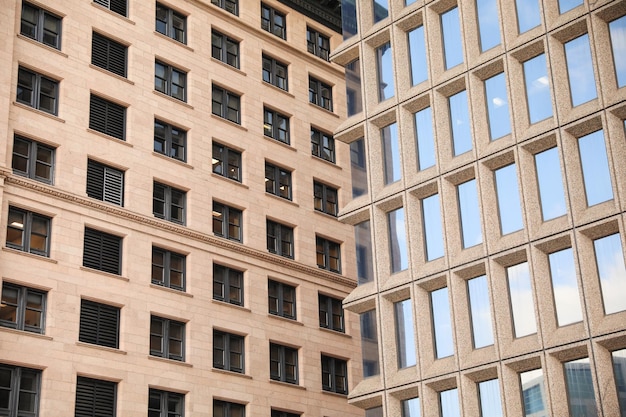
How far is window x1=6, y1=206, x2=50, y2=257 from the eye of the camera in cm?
4203

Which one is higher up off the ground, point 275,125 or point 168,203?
point 275,125

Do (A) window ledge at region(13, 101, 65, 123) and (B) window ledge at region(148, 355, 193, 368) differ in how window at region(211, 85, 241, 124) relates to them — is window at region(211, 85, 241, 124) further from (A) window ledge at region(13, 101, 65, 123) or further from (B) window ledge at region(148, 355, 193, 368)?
(B) window ledge at region(148, 355, 193, 368)

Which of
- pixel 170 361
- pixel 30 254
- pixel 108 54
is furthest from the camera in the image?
pixel 108 54

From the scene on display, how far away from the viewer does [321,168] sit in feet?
187

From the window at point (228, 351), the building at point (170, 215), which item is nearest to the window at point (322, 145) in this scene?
the building at point (170, 215)

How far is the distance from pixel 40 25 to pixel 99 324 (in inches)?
537

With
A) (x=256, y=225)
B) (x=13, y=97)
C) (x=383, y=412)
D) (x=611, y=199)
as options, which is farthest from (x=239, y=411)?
(x=611, y=199)

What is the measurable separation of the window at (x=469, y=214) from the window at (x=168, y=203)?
16.9 m

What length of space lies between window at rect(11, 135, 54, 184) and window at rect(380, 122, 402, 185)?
14.7 m

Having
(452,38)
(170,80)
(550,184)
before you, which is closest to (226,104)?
(170,80)

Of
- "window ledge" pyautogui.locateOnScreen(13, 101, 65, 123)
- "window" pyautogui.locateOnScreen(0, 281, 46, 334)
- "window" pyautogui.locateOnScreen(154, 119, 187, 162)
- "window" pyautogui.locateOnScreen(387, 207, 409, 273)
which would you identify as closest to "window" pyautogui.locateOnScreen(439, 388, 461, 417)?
"window" pyautogui.locateOnScreen(387, 207, 409, 273)

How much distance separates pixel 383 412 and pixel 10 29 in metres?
22.8

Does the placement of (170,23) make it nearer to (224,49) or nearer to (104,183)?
(224,49)

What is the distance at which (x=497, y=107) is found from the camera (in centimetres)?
3544
